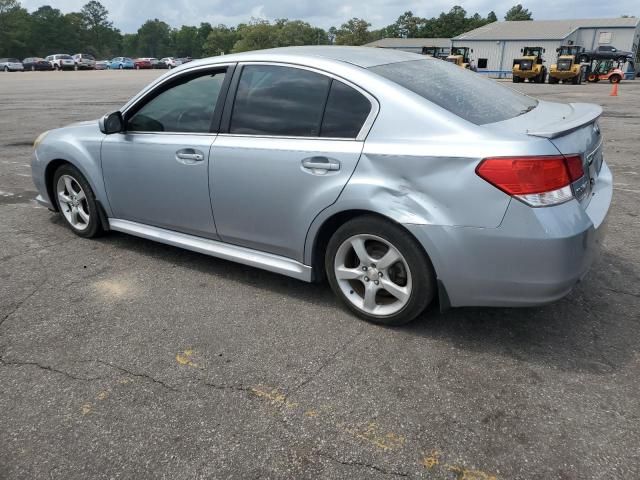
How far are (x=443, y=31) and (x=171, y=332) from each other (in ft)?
381

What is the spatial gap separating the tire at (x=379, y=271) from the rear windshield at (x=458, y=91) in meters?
0.77

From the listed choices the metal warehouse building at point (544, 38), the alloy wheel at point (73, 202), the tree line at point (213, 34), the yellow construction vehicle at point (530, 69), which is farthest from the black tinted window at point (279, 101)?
the tree line at point (213, 34)

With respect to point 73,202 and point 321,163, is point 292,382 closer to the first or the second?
point 321,163

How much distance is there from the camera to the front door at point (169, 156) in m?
3.72

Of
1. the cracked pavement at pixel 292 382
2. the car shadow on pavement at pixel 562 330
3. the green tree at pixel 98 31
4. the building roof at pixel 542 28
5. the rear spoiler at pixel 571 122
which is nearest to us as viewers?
the cracked pavement at pixel 292 382

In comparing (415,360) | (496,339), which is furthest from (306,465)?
(496,339)

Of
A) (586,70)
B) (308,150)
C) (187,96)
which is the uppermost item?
(187,96)

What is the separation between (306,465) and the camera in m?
2.20

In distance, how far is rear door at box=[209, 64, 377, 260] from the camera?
3115 mm

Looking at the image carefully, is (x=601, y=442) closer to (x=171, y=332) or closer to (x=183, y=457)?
(x=183, y=457)

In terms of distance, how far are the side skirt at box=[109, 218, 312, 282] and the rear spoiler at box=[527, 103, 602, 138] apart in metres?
1.60

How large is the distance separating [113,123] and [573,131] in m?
3.23

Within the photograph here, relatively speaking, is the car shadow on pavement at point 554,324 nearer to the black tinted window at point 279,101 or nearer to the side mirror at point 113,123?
the black tinted window at point 279,101

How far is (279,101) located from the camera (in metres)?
3.41
